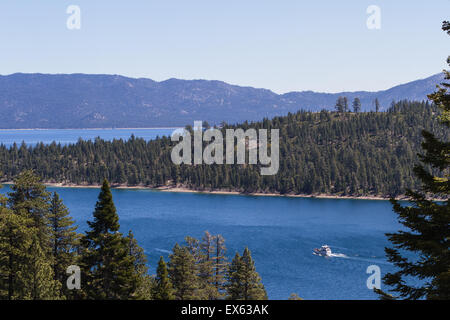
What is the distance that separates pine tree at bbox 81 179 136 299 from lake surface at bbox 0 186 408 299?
4645 centimetres

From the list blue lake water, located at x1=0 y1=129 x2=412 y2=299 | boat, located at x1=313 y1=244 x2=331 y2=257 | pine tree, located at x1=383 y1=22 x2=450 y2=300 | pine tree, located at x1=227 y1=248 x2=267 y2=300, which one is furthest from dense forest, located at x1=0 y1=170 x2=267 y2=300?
boat, located at x1=313 y1=244 x2=331 y2=257

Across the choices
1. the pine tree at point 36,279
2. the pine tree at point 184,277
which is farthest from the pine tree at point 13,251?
the pine tree at point 184,277

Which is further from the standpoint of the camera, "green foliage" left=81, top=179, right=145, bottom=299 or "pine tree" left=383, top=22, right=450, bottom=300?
"green foliage" left=81, top=179, right=145, bottom=299

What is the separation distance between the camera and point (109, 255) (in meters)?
32.3

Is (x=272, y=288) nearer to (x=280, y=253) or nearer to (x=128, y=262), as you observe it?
(x=280, y=253)

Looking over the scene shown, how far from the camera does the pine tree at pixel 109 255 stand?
104 ft

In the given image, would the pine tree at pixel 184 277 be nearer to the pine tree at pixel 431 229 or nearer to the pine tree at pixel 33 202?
the pine tree at pixel 33 202

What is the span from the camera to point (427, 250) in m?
17.7

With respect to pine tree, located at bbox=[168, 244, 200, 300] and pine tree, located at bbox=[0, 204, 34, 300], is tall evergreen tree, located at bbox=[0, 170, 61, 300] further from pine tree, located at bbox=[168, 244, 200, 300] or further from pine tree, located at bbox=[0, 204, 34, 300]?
pine tree, located at bbox=[168, 244, 200, 300]

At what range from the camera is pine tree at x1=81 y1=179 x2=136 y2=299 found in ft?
104

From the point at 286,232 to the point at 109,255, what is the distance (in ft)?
329
